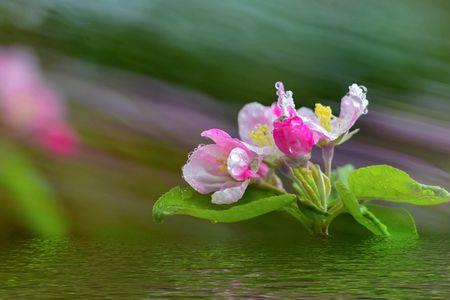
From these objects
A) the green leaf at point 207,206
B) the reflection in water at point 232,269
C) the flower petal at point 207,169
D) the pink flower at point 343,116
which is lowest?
the reflection in water at point 232,269

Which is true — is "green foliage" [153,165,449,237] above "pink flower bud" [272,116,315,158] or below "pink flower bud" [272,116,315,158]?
below

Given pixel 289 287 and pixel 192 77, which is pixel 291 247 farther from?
pixel 192 77

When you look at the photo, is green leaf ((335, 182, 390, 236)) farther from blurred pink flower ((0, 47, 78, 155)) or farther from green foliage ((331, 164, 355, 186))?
blurred pink flower ((0, 47, 78, 155))

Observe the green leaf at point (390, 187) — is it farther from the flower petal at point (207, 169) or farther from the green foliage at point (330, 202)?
the flower petal at point (207, 169)

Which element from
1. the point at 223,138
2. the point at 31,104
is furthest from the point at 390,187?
the point at 31,104

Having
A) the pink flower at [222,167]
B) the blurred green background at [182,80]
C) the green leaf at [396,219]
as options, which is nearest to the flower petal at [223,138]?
the pink flower at [222,167]

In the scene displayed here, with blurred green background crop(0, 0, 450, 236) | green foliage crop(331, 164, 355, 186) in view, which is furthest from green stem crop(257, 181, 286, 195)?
blurred green background crop(0, 0, 450, 236)
